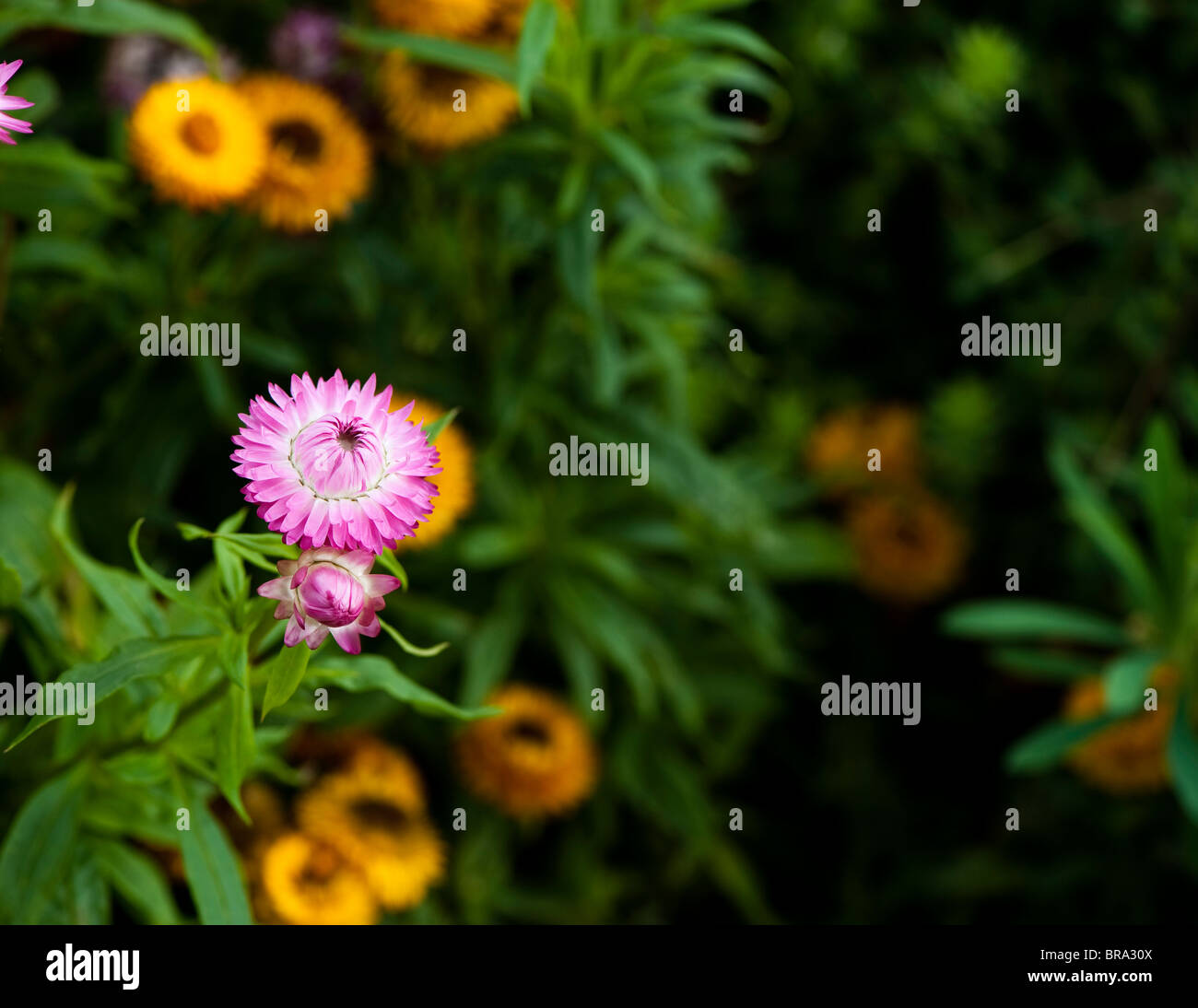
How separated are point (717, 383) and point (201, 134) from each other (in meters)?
1.03

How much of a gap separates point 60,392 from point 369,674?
788 millimetres

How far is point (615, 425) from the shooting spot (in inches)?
65.7

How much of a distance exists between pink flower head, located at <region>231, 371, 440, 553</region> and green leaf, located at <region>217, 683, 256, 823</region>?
0.21 m

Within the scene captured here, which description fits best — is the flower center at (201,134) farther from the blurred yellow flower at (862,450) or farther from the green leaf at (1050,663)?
the green leaf at (1050,663)

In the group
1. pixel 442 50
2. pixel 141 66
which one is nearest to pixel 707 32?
pixel 442 50

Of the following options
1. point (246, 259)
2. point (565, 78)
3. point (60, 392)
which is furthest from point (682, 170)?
point (60, 392)

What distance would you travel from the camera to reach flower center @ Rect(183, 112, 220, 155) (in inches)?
52.2

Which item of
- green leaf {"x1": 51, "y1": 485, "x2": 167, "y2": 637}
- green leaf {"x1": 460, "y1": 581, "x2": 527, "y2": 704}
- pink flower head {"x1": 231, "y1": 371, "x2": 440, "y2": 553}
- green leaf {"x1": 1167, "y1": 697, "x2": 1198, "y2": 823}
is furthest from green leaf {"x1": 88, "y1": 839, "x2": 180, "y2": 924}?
green leaf {"x1": 1167, "y1": 697, "x2": 1198, "y2": 823}

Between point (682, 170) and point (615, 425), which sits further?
point (615, 425)

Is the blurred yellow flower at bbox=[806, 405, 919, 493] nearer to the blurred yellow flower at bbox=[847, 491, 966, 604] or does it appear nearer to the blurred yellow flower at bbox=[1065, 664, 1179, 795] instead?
the blurred yellow flower at bbox=[847, 491, 966, 604]

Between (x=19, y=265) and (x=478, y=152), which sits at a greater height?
(x=478, y=152)

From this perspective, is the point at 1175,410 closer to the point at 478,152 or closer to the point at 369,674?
the point at 478,152

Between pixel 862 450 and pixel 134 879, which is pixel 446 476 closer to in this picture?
pixel 134 879

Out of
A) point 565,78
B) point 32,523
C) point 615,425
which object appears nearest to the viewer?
point 32,523
